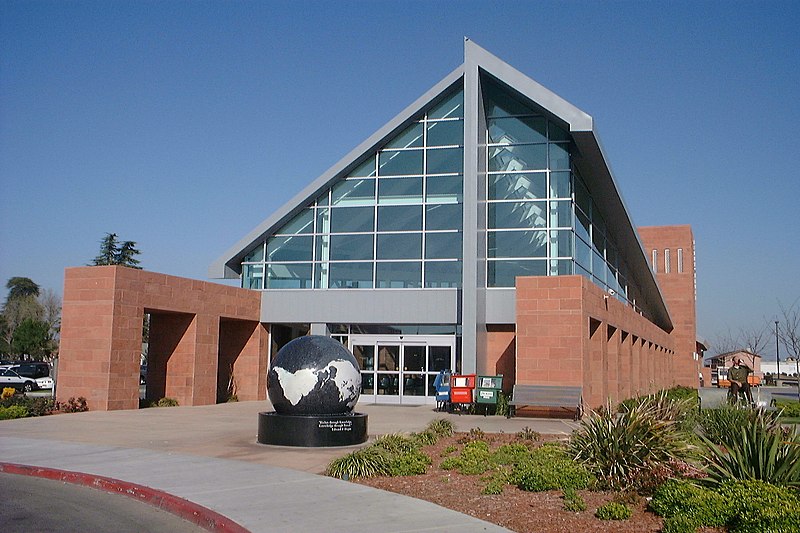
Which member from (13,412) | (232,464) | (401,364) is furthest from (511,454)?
(401,364)

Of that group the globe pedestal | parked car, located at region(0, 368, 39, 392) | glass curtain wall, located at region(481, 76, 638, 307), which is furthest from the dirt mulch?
parked car, located at region(0, 368, 39, 392)

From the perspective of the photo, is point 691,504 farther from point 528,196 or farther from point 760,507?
point 528,196

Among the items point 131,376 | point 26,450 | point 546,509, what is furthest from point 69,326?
point 546,509

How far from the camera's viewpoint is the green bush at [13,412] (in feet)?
64.7

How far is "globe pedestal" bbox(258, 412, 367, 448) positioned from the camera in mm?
14469

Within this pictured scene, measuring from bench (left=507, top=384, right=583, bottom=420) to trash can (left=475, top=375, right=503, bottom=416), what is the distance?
0.84 m

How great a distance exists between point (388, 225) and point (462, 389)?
846cm

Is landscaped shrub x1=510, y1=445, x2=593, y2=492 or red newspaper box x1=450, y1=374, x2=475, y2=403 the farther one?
red newspaper box x1=450, y1=374, x2=475, y2=403

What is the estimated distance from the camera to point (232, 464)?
12.5 metres

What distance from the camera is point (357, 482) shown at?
436 inches

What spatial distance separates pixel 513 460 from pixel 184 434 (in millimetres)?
8161

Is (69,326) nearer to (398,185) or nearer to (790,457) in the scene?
(398,185)

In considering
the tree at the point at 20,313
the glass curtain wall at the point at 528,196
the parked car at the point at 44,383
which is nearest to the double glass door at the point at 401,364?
the glass curtain wall at the point at 528,196

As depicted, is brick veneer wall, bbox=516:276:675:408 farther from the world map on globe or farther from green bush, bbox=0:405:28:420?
green bush, bbox=0:405:28:420
